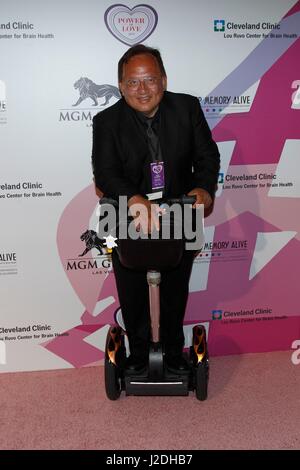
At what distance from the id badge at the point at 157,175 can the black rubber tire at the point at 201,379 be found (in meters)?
0.95

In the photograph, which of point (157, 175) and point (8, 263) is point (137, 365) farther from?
point (157, 175)

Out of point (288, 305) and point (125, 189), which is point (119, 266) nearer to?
point (125, 189)

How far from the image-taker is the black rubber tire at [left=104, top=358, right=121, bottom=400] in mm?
2369

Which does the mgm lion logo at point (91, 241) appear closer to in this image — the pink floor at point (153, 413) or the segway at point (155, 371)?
the segway at point (155, 371)

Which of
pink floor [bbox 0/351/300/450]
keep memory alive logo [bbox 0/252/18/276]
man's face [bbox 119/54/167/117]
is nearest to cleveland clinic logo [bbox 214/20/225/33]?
man's face [bbox 119/54/167/117]

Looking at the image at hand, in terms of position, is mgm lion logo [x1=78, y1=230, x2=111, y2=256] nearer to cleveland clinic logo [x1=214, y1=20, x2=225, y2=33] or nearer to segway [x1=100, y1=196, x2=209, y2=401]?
segway [x1=100, y1=196, x2=209, y2=401]

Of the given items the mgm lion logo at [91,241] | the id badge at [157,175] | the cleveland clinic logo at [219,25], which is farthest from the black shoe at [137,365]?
the cleveland clinic logo at [219,25]

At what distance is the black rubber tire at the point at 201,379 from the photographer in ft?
7.71

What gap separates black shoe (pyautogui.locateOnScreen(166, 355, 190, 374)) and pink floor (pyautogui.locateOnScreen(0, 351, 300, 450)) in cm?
17

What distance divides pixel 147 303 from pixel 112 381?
447mm

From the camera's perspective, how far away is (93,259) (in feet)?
8.73

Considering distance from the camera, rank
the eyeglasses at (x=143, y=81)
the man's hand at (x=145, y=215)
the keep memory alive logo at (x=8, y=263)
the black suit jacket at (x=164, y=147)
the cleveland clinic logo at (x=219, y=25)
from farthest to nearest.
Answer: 1. the keep memory alive logo at (x=8, y=263)
2. the cleveland clinic logo at (x=219, y=25)
3. the black suit jacket at (x=164, y=147)
4. the eyeglasses at (x=143, y=81)
5. the man's hand at (x=145, y=215)

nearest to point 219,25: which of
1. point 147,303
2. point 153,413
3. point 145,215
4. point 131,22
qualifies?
point 131,22

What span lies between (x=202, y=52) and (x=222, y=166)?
0.63 m
